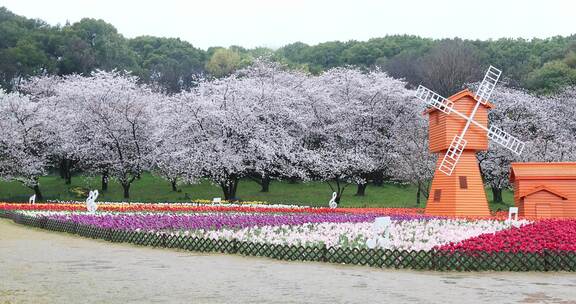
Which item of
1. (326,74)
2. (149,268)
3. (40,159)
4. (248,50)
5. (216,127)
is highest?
(248,50)

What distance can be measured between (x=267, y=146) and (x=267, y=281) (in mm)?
33879

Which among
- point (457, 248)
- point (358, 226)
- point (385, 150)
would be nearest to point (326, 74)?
point (385, 150)

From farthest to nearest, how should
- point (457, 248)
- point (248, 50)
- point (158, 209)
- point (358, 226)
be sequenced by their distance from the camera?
point (248, 50)
point (158, 209)
point (358, 226)
point (457, 248)

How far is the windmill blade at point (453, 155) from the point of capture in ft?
109

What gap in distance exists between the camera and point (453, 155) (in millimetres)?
33594

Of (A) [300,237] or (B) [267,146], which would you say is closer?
(A) [300,237]

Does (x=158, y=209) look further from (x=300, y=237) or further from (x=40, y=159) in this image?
(x=40, y=159)

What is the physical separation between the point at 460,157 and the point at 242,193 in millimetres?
24814

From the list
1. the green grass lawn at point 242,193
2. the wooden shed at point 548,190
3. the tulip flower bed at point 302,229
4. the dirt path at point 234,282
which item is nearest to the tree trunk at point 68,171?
the green grass lawn at point 242,193

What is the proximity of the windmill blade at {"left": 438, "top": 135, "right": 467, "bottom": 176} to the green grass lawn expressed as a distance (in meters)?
12.8

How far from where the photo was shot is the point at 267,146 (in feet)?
155

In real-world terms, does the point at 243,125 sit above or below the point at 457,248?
above

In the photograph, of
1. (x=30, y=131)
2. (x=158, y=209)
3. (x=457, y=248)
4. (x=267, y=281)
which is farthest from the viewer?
(x=30, y=131)

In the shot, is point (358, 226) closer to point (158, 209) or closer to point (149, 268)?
point (149, 268)
